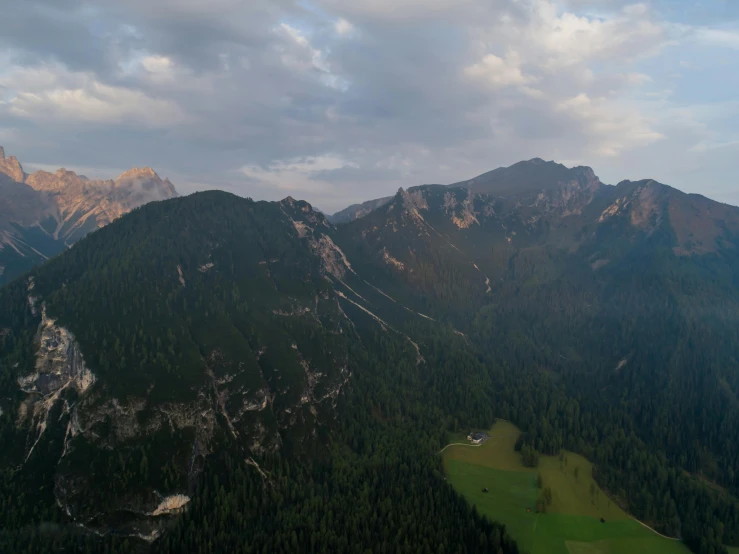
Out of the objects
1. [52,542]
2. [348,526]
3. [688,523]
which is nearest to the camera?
[52,542]

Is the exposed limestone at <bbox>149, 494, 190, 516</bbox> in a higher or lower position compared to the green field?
higher

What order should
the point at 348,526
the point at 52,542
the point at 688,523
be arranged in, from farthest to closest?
the point at 688,523 → the point at 348,526 → the point at 52,542

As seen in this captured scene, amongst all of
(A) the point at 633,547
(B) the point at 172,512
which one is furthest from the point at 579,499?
(B) the point at 172,512

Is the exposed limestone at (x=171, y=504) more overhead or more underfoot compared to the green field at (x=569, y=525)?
more overhead

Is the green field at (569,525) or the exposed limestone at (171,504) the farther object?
the exposed limestone at (171,504)

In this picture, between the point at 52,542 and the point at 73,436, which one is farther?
the point at 73,436

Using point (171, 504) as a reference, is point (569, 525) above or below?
below

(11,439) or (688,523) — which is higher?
(11,439)

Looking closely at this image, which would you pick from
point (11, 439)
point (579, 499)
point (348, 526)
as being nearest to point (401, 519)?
point (348, 526)

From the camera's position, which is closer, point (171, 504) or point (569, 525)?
point (171, 504)

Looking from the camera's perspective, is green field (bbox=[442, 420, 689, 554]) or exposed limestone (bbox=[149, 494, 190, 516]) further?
exposed limestone (bbox=[149, 494, 190, 516])

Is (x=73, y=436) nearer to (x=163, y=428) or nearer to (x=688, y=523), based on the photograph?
(x=163, y=428)
